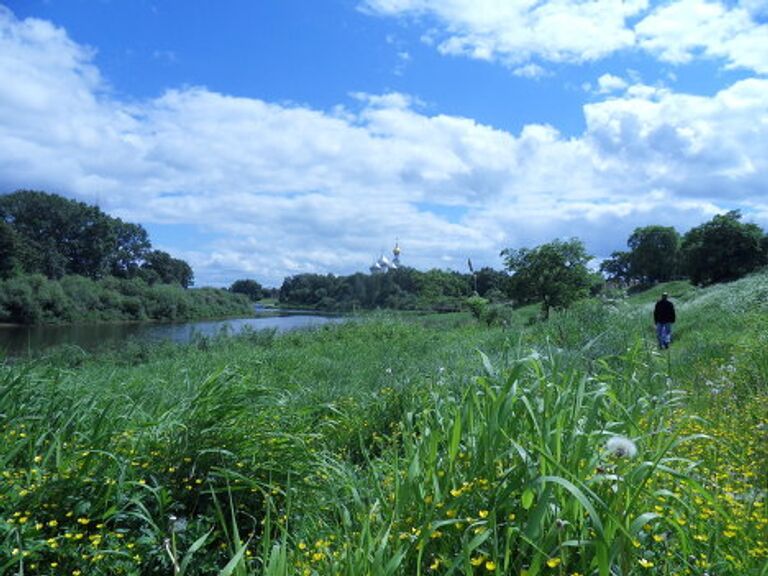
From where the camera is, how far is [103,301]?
172ft

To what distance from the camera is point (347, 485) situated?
10.9 feet

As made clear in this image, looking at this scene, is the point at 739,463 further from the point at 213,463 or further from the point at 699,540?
the point at 213,463

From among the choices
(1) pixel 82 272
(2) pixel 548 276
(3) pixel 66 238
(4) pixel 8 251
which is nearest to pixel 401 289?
(2) pixel 548 276

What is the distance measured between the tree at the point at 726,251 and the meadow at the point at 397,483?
49063mm

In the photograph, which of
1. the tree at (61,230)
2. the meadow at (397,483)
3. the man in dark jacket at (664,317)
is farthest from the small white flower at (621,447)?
the tree at (61,230)

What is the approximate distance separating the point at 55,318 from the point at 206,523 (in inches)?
1823

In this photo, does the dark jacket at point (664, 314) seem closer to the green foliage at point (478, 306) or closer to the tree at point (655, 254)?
the green foliage at point (478, 306)

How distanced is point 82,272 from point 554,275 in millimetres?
53861

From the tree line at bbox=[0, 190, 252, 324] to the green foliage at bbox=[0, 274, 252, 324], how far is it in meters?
0.06

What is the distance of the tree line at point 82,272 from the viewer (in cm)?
4438

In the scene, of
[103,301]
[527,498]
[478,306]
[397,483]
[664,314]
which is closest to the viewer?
[527,498]

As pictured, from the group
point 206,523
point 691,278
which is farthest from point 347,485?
point 691,278

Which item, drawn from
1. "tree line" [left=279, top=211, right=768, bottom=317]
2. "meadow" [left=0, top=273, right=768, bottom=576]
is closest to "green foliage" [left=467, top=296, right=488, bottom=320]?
"tree line" [left=279, top=211, right=768, bottom=317]

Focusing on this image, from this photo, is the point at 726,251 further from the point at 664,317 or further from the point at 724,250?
the point at 664,317
